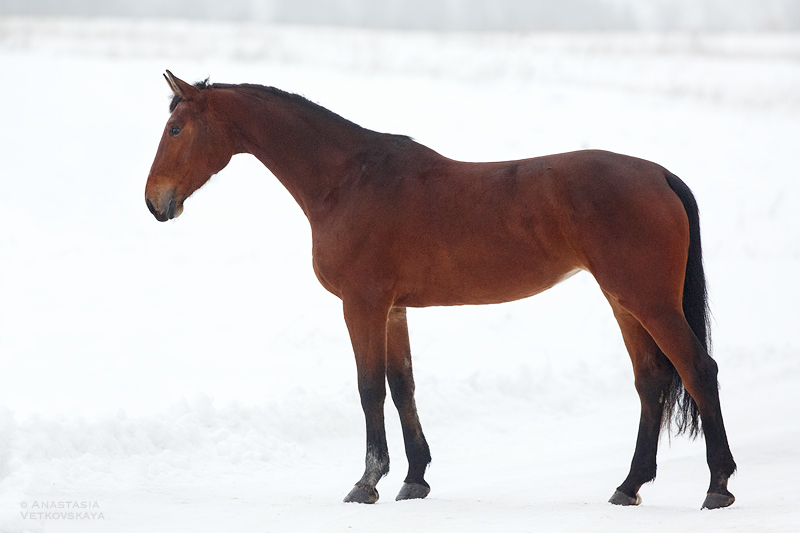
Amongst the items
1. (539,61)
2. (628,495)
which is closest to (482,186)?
(628,495)

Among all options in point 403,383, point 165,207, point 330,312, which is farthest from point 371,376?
point 330,312

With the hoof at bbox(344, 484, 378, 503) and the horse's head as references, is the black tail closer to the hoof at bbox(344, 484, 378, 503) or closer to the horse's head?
the hoof at bbox(344, 484, 378, 503)

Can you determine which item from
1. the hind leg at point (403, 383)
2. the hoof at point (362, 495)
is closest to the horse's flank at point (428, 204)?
the hind leg at point (403, 383)

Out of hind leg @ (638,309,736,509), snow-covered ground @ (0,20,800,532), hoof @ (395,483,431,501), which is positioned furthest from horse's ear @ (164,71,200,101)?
hind leg @ (638,309,736,509)

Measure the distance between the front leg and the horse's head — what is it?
1.24 meters

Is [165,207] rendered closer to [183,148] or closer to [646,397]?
[183,148]

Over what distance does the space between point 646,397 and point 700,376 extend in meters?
0.54

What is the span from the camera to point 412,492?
15.1 feet

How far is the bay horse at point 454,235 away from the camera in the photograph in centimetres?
398

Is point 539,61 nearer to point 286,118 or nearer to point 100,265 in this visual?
point 100,265

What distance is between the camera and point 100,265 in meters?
10.2

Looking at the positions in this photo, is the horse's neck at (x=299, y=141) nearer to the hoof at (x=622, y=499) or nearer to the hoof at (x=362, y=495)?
the hoof at (x=362, y=495)

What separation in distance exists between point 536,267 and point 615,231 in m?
0.47

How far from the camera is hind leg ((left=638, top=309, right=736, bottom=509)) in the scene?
3900 mm
